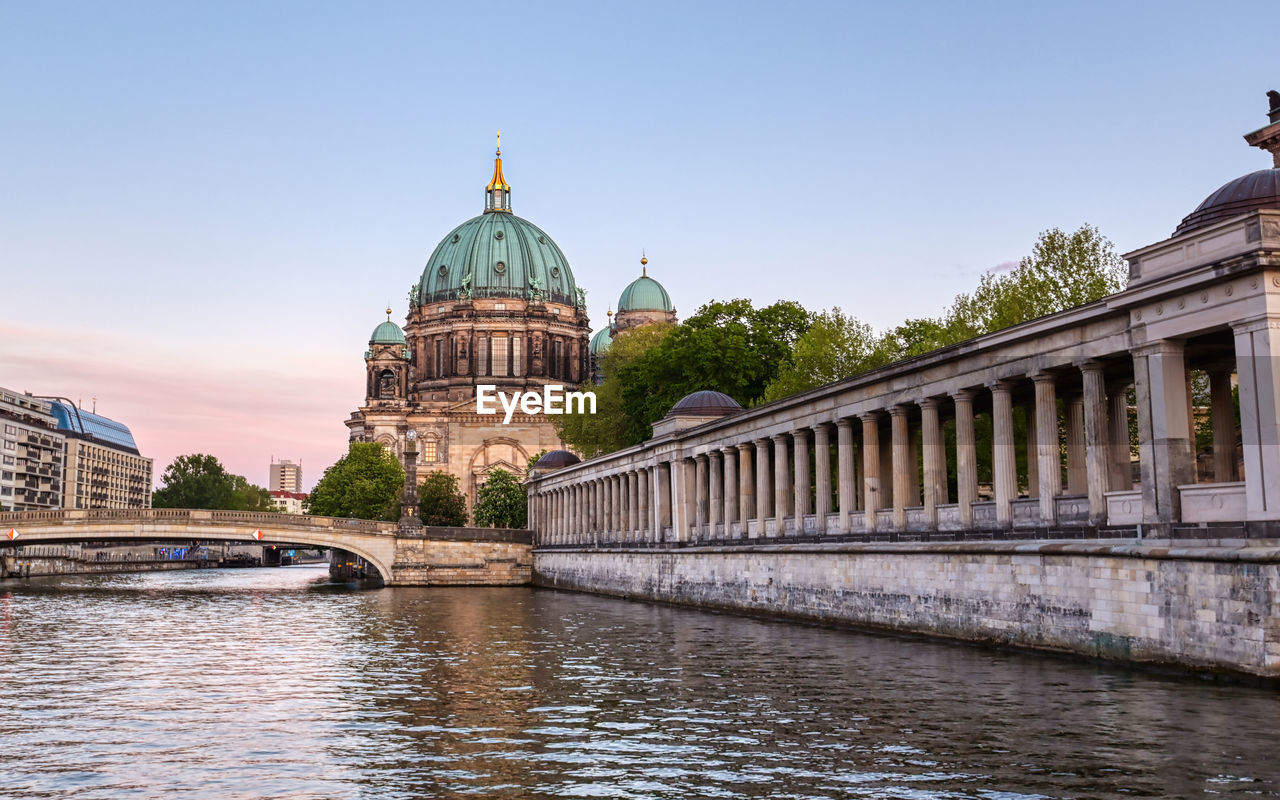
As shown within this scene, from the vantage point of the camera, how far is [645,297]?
484 feet

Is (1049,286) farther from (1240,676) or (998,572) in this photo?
(1240,676)

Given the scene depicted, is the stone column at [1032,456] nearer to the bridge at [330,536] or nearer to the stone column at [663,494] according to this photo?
the stone column at [663,494]

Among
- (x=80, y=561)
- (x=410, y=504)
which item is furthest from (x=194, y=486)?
(x=410, y=504)

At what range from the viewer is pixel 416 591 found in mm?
71875

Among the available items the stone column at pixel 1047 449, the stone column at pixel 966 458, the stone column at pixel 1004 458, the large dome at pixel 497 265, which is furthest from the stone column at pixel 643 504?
the large dome at pixel 497 265

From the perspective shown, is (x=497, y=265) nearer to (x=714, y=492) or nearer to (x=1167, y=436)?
(x=714, y=492)

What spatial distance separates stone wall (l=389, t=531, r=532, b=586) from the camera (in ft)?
263

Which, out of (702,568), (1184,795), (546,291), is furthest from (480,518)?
(1184,795)

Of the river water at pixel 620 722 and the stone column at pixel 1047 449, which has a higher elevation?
the stone column at pixel 1047 449

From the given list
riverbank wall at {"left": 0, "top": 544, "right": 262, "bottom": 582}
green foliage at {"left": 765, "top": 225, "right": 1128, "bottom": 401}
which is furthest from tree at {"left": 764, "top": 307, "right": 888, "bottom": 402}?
riverbank wall at {"left": 0, "top": 544, "right": 262, "bottom": 582}

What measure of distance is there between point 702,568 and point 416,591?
92.0 feet

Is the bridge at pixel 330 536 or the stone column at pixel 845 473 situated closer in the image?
the stone column at pixel 845 473

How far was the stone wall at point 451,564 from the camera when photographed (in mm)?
80312

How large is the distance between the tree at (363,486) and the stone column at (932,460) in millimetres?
87877
